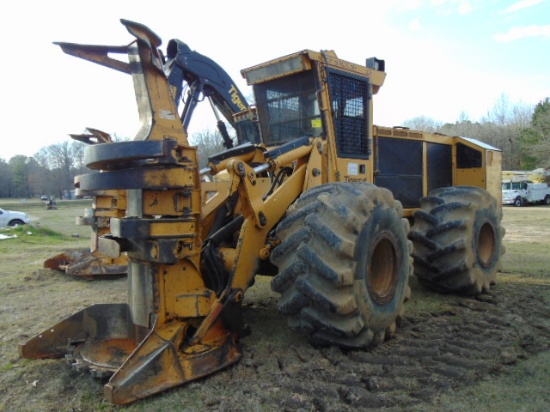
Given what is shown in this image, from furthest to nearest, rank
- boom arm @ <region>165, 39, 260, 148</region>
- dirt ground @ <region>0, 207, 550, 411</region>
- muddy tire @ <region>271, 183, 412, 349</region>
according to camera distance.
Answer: boom arm @ <region>165, 39, 260, 148</region> < muddy tire @ <region>271, 183, 412, 349</region> < dirt ground @ <region>0, 207, 550, 411</region>

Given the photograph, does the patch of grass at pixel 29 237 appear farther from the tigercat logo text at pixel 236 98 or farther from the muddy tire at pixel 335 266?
the muddy tire at pixel 335 266

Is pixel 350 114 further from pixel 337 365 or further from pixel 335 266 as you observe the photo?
pixel 337 365

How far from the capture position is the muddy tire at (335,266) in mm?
3701

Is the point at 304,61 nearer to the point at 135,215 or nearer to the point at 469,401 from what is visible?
the point at 135,215

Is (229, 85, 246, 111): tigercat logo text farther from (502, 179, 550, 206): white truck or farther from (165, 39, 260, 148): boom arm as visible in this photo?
(502, 179, 550, 206): white truck

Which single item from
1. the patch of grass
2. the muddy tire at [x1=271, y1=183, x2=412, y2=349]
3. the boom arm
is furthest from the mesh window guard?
the patch of grass

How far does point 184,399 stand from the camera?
128 inches

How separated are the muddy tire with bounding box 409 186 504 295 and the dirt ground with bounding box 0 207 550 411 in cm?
25

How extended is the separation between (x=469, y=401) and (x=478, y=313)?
237 cm

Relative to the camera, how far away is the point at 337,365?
12.4 feet

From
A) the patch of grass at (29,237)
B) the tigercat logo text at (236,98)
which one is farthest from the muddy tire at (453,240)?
the patch of grass at (29,237)

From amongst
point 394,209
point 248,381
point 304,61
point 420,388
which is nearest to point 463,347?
point 420,388

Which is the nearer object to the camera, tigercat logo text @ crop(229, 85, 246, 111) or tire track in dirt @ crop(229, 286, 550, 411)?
tire track in dirt @ crop(229, 286, 550, 411)

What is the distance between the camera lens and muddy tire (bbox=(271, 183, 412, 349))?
3.70 metres
